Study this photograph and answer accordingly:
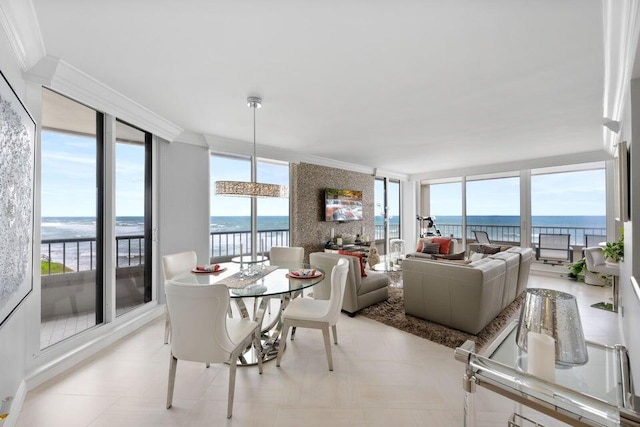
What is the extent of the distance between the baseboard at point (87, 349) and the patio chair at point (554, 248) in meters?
7.75

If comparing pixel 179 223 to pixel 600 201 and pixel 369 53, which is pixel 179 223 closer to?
pixel 369 53

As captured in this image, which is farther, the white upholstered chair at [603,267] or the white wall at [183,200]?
the white wall at [183,200]

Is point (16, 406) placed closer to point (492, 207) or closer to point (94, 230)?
point (94, 230)

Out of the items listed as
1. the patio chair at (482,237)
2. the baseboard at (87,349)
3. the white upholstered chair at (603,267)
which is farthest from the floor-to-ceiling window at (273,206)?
the white upholstered chair at (603,267)

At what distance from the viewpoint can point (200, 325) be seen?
5.61 feet

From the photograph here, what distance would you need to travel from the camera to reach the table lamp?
1.06 m

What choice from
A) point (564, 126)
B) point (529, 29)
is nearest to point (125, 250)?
point (529, 29)

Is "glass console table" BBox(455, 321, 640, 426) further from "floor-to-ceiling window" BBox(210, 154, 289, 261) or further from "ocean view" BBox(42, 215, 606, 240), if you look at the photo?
"floor-to-ceiling window" BBox(210, 154, 289, 261)

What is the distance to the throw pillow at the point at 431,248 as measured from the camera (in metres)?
5.89

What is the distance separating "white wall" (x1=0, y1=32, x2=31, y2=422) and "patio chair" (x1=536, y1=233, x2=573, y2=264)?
8.26m

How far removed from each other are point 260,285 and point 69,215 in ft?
6.57

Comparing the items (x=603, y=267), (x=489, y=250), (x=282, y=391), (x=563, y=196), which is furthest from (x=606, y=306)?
(x=282, y=391)

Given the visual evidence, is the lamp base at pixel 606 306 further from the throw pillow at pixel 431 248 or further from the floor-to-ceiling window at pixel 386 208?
the floor-to-ceiling window at pixel 386 208

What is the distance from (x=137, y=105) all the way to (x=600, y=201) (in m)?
7.94
